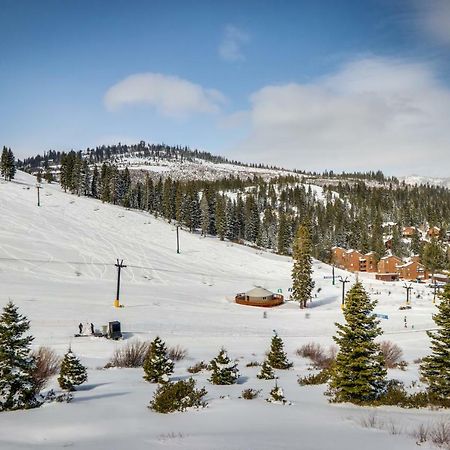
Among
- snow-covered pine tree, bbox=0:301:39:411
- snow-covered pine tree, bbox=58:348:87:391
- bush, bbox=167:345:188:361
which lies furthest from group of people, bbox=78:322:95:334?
snow-covered pine tree, bbox=0:301:39:411

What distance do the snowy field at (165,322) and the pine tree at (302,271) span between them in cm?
238

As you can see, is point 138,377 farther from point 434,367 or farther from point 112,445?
point 434,367

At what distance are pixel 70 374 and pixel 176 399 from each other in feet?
16.8

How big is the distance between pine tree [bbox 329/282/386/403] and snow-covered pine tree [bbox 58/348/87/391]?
898 cm

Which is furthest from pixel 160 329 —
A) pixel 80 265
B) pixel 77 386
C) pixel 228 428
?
pixel 80 265

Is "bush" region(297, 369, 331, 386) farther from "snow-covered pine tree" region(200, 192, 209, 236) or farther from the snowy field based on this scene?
"snow-covered pine tree" region(200, 192, 209, 236)

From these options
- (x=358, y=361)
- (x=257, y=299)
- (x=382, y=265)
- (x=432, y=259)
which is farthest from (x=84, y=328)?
(x=382, y=265)

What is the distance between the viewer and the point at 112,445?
283 inches

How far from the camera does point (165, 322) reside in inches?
1539

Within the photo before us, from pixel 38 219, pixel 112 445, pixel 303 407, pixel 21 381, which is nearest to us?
pixel 112 445

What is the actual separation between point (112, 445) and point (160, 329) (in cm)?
3010

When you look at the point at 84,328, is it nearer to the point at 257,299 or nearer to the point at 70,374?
the point at 70,374

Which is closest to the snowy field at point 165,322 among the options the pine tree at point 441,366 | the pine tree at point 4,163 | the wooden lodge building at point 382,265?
the pine tree at point 441,366

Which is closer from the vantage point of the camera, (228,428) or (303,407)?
(228,428)
